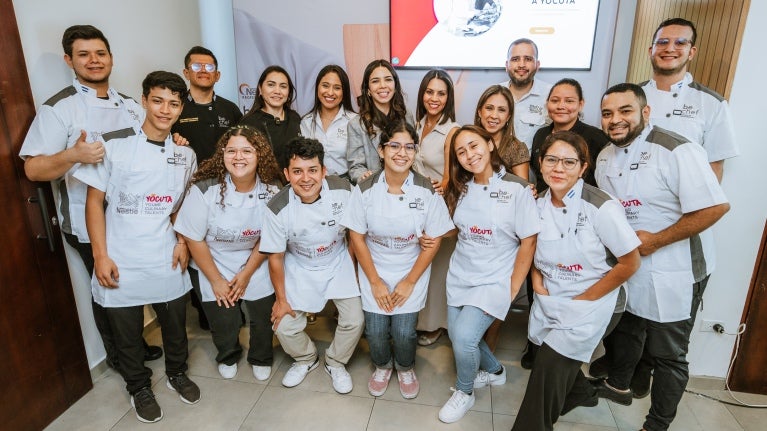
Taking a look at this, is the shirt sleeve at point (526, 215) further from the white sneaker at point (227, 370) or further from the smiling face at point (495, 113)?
Answer: the white sneaker at point (227, 370)

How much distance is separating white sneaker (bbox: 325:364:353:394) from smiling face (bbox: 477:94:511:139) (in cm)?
156

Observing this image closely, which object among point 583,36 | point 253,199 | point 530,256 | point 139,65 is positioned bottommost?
point 530,256

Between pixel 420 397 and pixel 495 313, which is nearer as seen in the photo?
pixel 495 313

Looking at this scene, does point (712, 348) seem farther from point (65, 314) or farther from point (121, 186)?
point (65, 314)

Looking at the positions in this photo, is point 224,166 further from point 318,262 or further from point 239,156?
point 318,262

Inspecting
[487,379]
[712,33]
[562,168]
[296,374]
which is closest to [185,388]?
[296,374]

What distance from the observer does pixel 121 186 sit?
2.11 metres

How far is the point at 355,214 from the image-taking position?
2.29 meters

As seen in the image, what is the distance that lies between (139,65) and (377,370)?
8.27 feet

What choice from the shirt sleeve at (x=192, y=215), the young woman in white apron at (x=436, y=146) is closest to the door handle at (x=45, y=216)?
the shirt sleeve at (x=192, y=215)

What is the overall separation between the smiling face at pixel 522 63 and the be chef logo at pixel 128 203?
2.31 m

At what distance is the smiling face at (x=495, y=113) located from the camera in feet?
7.58

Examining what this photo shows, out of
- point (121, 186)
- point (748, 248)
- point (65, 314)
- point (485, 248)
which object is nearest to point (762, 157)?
point (748, 248)

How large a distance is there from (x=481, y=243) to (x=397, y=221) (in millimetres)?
438
